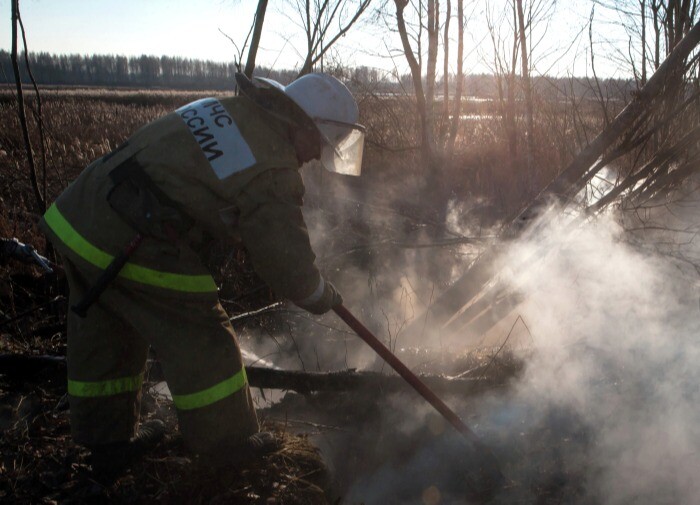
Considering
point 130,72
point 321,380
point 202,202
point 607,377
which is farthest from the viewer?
point 130,72

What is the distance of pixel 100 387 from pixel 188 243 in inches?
29.2

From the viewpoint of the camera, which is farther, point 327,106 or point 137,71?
point 137,71

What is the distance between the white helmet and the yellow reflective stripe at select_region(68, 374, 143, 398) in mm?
1355

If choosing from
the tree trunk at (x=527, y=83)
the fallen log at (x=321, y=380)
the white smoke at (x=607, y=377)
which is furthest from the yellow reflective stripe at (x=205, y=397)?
the tree trunk at (x=527, y=83)

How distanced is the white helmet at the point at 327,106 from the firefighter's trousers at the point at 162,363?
2.89 ft

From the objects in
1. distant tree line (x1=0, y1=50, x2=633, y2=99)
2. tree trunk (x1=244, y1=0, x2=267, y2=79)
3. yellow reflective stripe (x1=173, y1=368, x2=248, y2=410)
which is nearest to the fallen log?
yellow reflective stripe (x1=173, y1=368, x2=248, y2=410)

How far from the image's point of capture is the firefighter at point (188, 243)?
225cm

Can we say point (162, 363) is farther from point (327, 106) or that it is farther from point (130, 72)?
point (130, 72)

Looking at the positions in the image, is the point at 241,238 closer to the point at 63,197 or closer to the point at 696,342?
the point at 63,197

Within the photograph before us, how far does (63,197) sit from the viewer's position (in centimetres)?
241

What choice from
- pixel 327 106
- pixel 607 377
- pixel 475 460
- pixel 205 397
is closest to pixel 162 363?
pixel 205 397

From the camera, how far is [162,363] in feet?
7.80

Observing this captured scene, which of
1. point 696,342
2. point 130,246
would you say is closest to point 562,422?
point 696,342

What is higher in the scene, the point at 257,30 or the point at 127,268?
the point at 257,30
